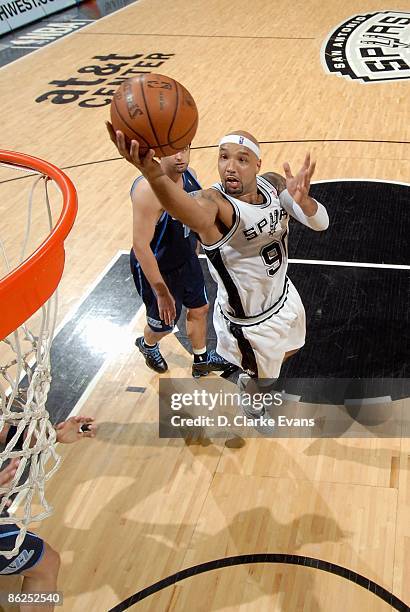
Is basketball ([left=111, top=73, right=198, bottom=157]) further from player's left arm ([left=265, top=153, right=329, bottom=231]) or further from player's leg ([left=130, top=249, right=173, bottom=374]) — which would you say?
player's leg ([left=130, top=249, right=173, bottom=374])

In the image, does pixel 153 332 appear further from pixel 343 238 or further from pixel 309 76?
pixel 309 76

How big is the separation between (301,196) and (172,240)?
1144 millimetres

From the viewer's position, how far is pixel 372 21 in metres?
13.0

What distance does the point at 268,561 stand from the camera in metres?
3.50

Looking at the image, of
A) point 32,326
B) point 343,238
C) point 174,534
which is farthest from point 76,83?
point 174,534

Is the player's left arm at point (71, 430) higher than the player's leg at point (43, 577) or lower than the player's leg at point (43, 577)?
higher

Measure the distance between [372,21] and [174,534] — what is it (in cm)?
1187

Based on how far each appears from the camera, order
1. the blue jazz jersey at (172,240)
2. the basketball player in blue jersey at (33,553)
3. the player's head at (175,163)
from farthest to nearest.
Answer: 1. the blue jazz jersey at (172,240)
2. the player's head at (175,163)
3. the basketball player in blue jersey at (33,553)

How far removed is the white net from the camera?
281 cm

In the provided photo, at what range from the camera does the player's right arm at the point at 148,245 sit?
4.05 metres

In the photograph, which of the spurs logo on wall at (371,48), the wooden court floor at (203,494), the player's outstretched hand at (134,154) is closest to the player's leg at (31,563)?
the wooden court floor at (203,494)

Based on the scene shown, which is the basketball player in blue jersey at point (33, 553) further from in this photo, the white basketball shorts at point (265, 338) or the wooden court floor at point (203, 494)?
the white basketball shorts at point (265, 338)

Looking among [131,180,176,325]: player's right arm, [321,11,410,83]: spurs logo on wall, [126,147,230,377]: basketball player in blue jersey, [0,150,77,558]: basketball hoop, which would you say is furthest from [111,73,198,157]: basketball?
[321,11,410,83]: spurs logo on wall

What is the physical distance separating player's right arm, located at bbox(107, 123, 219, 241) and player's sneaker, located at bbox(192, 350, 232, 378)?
157cm
